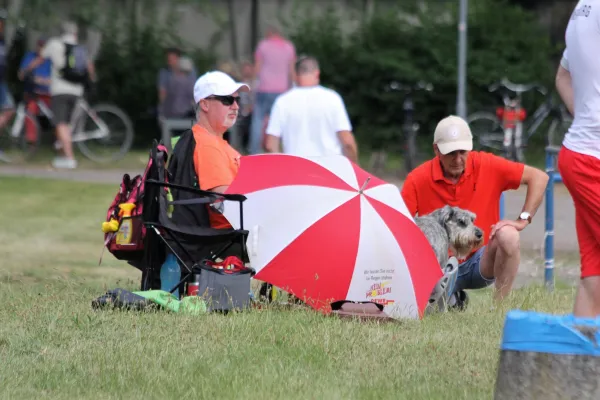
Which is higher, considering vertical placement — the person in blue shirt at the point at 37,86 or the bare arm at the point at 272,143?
the person in blue shirt at the point at 37,86

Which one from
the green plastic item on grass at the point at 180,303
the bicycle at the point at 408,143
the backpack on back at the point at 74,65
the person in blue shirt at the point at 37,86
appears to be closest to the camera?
the green plastic item on grass at the point at 180,303

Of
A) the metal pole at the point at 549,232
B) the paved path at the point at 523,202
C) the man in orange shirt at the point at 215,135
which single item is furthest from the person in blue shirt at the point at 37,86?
the man in orange shirt at the point at 215,135

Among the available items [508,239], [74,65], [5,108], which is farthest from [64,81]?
[508,239]

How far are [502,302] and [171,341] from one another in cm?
238

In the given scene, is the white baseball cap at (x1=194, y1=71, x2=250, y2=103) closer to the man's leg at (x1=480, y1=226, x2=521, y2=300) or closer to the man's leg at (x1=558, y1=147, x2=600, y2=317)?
the man's leg at (x1=480, y1=226, x2=521, y2=300)

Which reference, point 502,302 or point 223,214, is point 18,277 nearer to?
point 223,214

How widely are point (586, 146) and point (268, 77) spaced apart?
13081 mm

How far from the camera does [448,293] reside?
7.77 meters

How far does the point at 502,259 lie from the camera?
7.66 meters

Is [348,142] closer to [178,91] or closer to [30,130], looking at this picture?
[178,91]

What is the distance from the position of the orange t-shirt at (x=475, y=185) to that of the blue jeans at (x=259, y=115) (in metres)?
10.9

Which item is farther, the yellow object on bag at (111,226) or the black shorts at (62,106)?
the black shorts at (62,106)

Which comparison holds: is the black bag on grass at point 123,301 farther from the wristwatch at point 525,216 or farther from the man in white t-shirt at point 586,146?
the man in white t-shirt at point 586,146

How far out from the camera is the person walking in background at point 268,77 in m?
18.7
